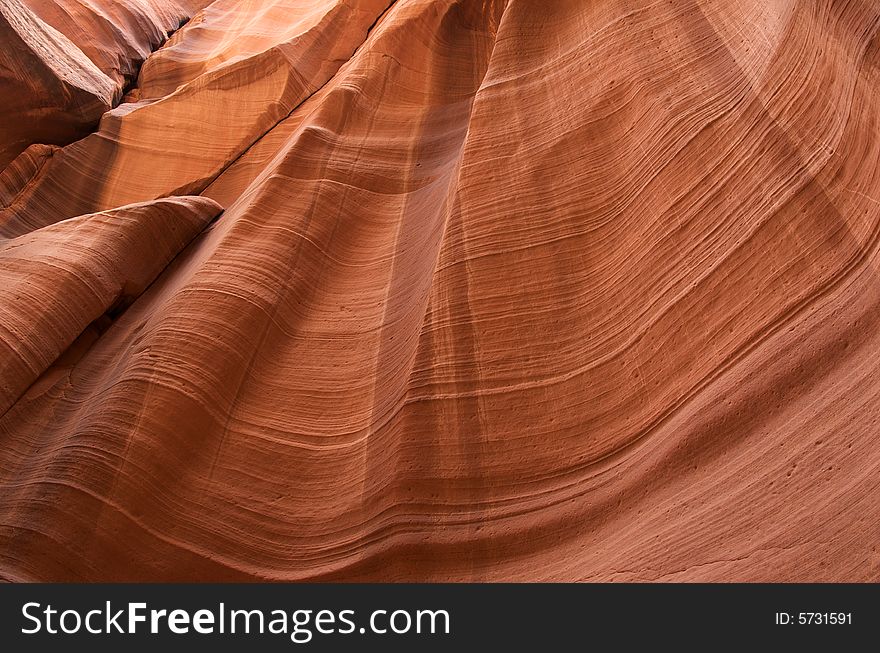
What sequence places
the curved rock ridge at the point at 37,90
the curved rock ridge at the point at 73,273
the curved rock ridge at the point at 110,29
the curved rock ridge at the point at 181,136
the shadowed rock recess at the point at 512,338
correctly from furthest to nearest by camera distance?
1. the curved rock ridge at the point at 110,29
2. the curved rock ridge at the point at 181,136
3. the curved rock ridge at the point at 37,90
4. the curved rock ridge at the point at 73,273
5. the shadowed rock recess at the point at 512,338

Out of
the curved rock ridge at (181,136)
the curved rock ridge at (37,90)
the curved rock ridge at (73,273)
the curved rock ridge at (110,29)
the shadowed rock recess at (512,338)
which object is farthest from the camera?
the curved rock ridge at (110,29)

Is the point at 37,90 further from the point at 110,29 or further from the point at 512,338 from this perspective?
the point at 512,338

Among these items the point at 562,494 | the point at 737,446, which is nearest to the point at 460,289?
the point at 562,494

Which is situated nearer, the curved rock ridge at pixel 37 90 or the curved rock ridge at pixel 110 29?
the curved rock ridge at pixel 37 90

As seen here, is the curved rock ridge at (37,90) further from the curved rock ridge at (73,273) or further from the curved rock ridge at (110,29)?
the curved rock ridge at (73,273)

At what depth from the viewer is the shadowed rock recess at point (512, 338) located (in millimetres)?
2330

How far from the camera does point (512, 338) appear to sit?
3033 millimetres

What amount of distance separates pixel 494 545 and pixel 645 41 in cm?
245

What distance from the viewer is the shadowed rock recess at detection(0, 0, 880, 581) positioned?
2330mm

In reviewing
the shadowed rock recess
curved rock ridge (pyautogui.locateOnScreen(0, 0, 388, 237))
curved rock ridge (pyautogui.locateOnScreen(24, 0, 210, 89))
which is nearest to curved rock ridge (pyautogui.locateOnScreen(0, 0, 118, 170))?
curved rock ridge (pyautogui.locateOnScreen(0, 0, 388, 237))

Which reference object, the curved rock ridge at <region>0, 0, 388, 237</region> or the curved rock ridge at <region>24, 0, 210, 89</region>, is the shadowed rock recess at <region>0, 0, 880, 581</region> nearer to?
the curved rock ridge at <region>0, 0, 388, 237</region>

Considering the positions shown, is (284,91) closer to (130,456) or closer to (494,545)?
(130,456)

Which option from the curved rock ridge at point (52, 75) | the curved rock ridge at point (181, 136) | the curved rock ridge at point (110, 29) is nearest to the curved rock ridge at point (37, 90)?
the curved rock ridge at point (52, 75)

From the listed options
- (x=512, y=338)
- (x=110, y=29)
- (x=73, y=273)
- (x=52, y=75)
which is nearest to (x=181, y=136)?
(x=52, y=75)
